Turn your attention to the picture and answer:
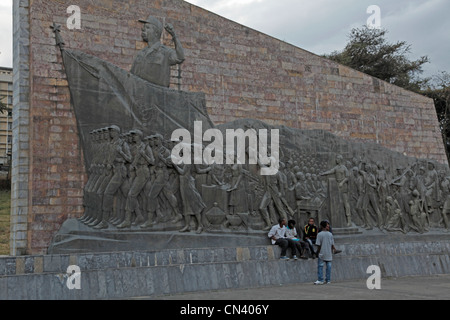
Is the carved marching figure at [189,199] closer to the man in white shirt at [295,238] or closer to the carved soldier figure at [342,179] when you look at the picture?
the man in white shirt at [295,238]

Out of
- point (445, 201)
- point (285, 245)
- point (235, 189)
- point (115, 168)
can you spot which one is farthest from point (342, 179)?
point (115, 168)

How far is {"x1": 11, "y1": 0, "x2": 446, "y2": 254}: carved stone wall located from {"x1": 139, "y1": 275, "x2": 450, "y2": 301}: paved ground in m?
3.42

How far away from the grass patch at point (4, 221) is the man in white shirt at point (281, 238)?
758 cm

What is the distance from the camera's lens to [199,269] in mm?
9938

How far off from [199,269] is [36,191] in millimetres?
3483

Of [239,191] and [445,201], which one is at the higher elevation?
[239,191]

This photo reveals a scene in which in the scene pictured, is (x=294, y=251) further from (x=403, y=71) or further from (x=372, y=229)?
(x=403, y=71)

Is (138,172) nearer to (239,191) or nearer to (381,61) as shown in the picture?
(239,191)

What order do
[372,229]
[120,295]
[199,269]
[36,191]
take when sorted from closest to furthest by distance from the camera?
[120,295]
[199,269]
[36,191]
[372,229]

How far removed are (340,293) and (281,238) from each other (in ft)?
8.09

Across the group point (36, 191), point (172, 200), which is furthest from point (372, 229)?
point (36, 191)

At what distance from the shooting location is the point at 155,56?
11992mm

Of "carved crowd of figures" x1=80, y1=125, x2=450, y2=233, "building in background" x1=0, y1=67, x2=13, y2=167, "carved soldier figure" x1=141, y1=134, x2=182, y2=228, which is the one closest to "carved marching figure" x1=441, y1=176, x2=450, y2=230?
"carved crowd of figures" x1=80, y1=125, x2=450, y2=233

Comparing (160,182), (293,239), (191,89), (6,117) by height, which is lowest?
(293,239)
